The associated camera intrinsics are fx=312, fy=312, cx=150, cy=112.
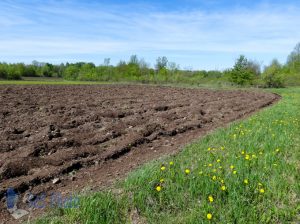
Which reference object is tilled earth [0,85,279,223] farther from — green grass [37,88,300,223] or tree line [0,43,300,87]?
tree line [0,43,300,87]

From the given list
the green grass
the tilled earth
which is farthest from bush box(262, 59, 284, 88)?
the green grass

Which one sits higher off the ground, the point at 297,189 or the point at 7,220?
the point at 297,189

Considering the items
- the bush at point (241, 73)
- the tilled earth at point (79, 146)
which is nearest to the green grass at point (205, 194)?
the tilled earth at point (79, 146)

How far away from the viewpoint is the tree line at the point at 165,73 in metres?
56.5

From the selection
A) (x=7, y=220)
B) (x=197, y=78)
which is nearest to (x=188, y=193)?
(x=7, y=220)

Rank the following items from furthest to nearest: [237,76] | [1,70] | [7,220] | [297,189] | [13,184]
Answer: [1,70] < [237,76] < [13,184] < [297,189] < [7,220]

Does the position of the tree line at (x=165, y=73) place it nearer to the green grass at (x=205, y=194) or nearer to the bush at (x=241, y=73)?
the bush at (x=241, y=73)

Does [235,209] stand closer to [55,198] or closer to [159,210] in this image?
[159,210]

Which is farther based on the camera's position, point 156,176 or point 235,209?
point 156,176

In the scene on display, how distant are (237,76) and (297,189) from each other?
53.9m

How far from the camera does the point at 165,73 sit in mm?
69438

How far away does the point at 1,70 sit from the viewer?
68.4 meters

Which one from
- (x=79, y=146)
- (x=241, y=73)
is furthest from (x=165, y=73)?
(x=79, y=146)

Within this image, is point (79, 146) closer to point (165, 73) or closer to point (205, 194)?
point (205, 194)
